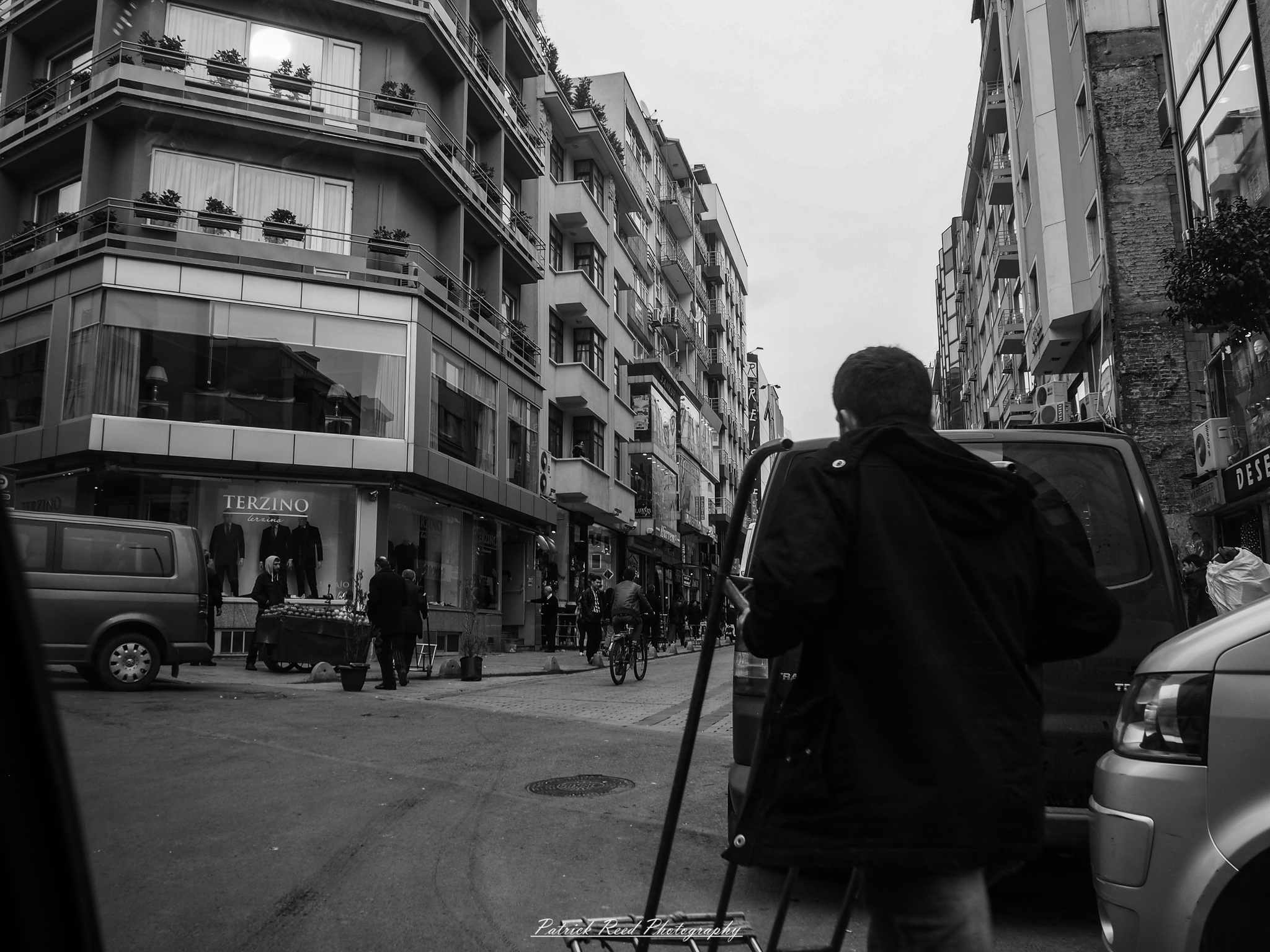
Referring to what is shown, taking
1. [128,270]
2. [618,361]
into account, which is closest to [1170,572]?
[128,270]

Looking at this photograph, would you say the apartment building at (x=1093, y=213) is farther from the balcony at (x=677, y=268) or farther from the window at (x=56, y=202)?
the window at (x=56, y=202)

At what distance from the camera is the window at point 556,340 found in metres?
33.4

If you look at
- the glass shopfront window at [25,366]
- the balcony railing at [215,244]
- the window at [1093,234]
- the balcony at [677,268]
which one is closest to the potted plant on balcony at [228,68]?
the balcony railing at [215,244]

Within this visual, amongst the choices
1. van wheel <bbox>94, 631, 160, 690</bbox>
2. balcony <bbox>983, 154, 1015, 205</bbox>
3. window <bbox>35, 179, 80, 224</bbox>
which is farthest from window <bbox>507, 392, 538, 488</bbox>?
balcony <bbox>983, 154, 1015, 205</bbox>

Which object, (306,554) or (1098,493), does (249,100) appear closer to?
(306,554)

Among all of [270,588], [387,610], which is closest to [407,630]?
[387,610]

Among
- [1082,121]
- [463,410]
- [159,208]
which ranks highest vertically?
[1082,121]

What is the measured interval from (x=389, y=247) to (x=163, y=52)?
5.70 metres

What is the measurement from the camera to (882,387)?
245cm

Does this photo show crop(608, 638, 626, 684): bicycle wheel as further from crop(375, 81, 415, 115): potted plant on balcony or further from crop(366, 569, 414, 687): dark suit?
crop(375, 81, 415, 115): potted plant on balcony

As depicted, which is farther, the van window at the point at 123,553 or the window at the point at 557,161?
the window at the point at 557,161

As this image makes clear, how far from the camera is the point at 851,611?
2160 mm

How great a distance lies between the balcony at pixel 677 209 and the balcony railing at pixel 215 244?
2968 cm

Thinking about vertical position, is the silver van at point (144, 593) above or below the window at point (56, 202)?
below
